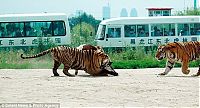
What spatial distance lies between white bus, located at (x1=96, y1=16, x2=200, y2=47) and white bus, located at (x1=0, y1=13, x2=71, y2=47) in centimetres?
234

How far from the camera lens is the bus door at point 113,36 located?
1350 inches

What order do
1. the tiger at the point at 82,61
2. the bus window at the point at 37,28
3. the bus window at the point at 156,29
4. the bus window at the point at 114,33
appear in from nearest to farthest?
the tiger at the point at 82,61 → the bus window at the point at 37,28 → the bus window at the point at 114,33 → the bus window at the point at 156,29

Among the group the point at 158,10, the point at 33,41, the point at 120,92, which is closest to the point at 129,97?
the point at 120,92

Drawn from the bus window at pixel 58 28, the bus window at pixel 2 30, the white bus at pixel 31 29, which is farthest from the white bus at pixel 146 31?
the bus window at pixel 2 30

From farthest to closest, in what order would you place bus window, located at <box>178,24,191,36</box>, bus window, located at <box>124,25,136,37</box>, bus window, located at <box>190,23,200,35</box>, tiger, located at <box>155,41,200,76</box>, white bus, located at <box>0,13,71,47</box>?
1. bus window, located at <box>190,23,200,35</box>
2. bus window, located at <box>178,24,191,36</box>
3. bus window, located at <box>124,25,136,37</box>
4. white bus, located at <box>0,13,71,47</box>
5. tiger, located at <box>155,41,200,76</box>

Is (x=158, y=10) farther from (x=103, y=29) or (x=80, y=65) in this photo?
(x=80, y=65)

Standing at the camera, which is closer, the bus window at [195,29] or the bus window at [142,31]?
the bus window at [142,31]

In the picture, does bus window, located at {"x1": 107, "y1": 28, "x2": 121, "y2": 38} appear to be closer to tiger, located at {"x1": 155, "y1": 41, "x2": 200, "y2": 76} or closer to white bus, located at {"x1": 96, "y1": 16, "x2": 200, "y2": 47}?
white bus, located at {"x1": 96, "y1": 16, "x2": 200, "y2": 47}

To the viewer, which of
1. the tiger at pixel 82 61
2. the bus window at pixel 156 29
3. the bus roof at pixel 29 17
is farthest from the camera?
the bus window at pixel 156 29

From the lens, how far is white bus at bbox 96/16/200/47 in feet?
113

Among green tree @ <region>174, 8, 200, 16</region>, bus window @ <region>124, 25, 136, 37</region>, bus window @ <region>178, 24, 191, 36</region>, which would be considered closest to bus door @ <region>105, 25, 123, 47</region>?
bus window @ <region>124, 25, 136, 37</region>

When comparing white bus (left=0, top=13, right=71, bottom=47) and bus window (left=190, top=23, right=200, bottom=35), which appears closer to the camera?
white bus (left=0, top=13, right=71, bottom=47)

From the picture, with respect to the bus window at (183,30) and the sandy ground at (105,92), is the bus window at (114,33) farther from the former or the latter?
the sandy ground at (105,92)

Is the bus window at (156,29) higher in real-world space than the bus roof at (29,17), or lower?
lower
